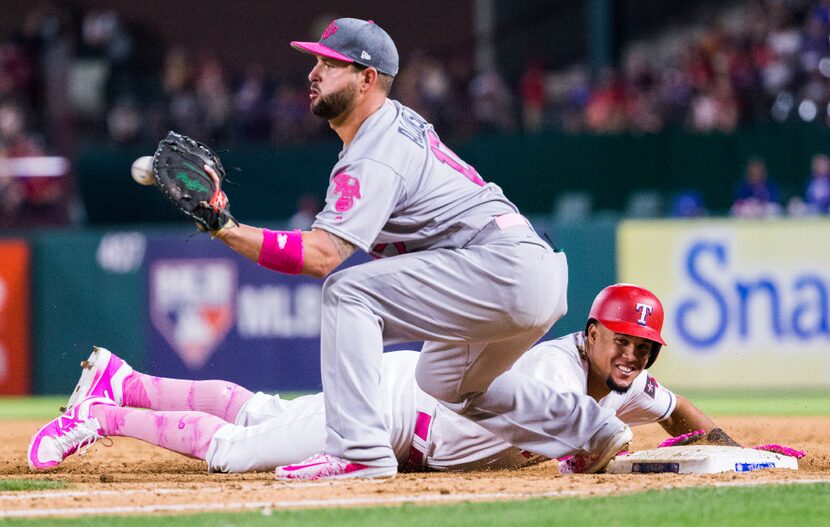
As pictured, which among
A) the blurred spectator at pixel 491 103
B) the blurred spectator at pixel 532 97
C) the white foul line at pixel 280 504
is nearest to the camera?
the white foul line at pixel 280 504

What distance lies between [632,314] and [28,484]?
2419 mm

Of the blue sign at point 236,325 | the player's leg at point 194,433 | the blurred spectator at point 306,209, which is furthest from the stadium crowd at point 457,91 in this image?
the player's leg at point 194,433

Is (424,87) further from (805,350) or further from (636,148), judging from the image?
(805,350)

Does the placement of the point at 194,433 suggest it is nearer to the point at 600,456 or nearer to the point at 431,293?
Answer: the point at 431,293

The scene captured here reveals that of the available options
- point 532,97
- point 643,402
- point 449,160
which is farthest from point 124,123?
point 449,160

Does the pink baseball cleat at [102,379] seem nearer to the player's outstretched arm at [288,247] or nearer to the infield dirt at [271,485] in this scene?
the infield dirt at [271,485]

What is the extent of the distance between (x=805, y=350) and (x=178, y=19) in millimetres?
13632

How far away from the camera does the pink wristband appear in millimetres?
4617

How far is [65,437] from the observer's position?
17.7 feet

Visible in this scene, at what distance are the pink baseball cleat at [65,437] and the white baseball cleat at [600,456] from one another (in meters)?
1.90

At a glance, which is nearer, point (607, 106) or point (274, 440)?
point (274, 440)

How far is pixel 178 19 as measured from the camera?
21.8 meters

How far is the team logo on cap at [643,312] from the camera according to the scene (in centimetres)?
541

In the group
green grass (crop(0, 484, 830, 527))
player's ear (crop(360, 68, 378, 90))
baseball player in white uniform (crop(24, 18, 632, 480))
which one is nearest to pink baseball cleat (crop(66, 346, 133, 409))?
baseball player in white uniform (crop(24, 18, 632, 480))
